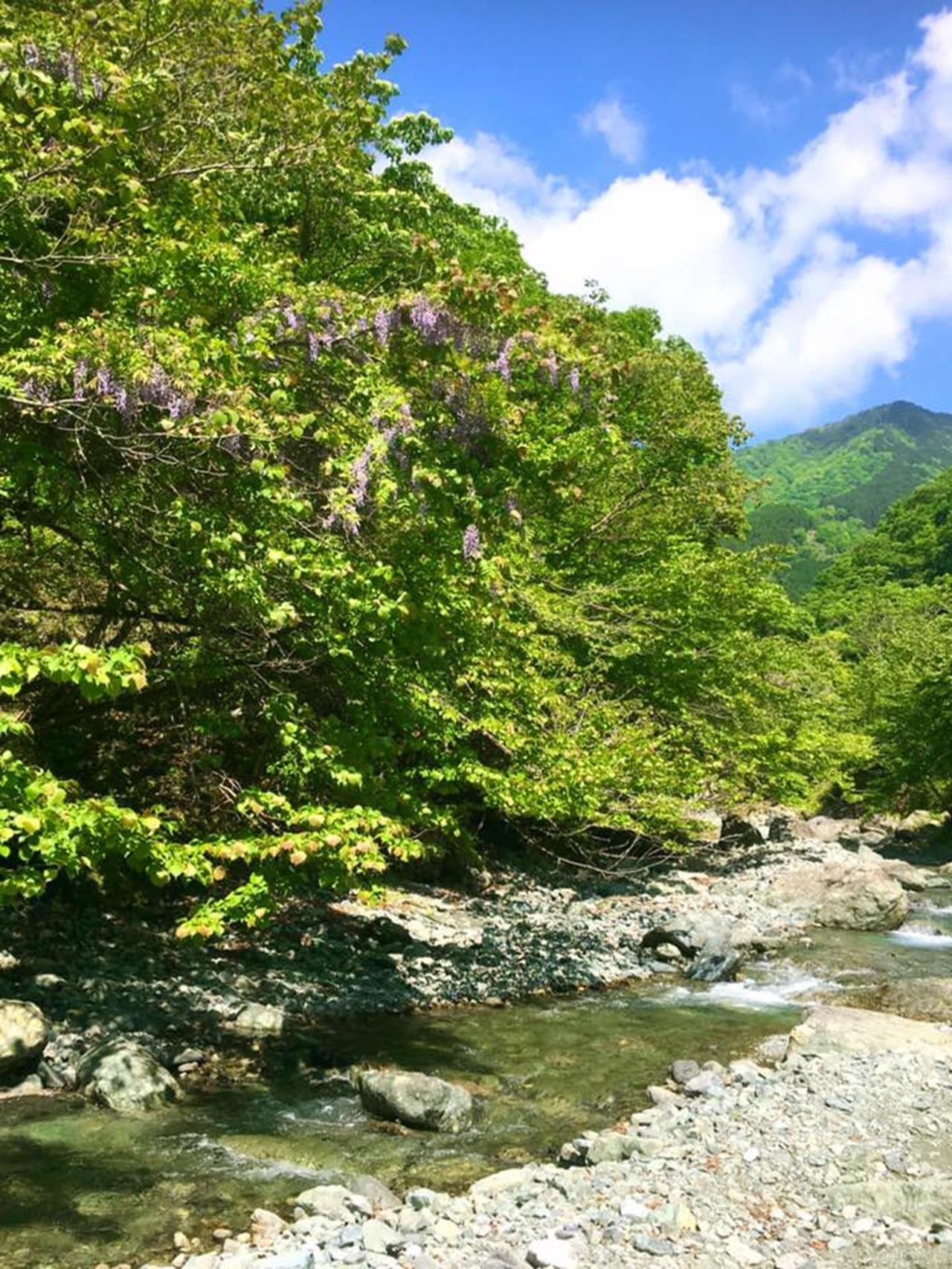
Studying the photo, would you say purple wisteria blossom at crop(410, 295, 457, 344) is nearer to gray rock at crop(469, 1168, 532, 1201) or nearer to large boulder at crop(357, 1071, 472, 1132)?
large boulder at crop(357, 1071, 472, 1132)

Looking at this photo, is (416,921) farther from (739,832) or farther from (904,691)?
(904,691)

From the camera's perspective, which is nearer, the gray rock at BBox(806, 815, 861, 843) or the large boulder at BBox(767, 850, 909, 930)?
the large boulder at BBox(767, 850, 909, 930)

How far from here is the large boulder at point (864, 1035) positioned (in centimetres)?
1030

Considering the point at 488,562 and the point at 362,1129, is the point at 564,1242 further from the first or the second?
the point at 488,562

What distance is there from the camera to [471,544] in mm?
8984

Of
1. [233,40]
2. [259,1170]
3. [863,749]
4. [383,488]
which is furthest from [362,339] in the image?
[863,749]

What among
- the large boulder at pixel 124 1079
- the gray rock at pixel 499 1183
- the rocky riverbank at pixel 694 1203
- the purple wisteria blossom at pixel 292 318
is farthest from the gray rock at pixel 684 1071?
the purple wisteria blossom at pixel 292 318

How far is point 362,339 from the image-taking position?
8.95 meters

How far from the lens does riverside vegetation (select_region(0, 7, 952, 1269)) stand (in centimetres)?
685

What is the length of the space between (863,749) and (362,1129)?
81.0 feet

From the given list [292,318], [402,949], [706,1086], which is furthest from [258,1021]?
[292,318]

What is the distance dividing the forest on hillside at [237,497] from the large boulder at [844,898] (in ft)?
20.4

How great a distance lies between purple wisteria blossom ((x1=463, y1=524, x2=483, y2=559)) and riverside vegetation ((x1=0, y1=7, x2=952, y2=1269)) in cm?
4

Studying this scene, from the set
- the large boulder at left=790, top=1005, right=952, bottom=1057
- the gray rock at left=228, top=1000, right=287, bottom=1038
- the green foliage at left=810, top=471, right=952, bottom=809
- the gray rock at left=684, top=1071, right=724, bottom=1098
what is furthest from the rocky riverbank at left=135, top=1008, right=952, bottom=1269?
the green foliage at left=810, top=471, right=952, bottom=809
